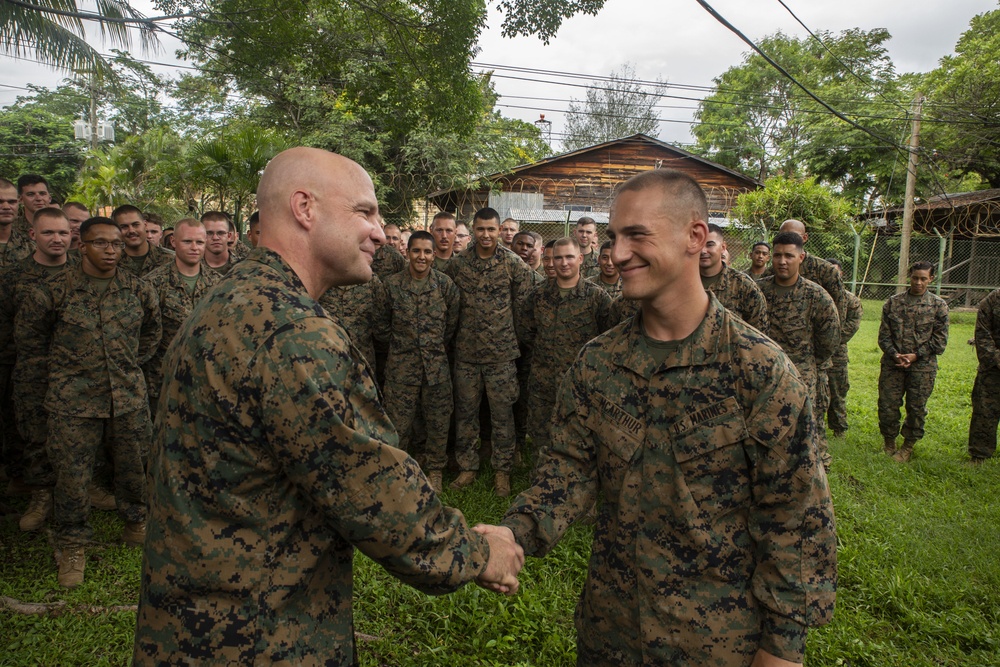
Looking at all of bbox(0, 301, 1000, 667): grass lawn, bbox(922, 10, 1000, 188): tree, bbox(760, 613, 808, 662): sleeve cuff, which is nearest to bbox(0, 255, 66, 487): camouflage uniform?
bbox(0, 301, 1000, 667): grass lawn

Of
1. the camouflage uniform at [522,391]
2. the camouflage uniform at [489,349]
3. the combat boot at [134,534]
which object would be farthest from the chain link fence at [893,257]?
the combat boot at [134,534]

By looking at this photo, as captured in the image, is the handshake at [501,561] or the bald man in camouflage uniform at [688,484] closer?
the bald man in camouflage uniform at [688,484]

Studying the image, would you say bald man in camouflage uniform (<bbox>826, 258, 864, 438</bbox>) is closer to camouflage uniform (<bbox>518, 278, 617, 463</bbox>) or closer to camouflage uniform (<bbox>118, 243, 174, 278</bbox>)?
camouflage uniform (<bbox>518, 278, 617, 463</bbox>)

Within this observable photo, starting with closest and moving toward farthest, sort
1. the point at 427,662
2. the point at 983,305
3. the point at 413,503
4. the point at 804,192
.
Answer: the point at 413,503 → the point at 427,662 → the point at 983,305 → the point at 804,192

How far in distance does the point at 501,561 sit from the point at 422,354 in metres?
4.16

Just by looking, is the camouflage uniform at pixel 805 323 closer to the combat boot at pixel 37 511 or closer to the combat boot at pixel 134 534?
the combat boot at pixel 134 534

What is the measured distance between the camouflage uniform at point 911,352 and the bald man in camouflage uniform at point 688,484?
638cm

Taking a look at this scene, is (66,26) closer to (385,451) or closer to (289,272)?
(289,272)

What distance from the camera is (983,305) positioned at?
6.91m

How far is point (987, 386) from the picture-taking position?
22.1ft

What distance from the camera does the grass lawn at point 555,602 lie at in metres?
3.50

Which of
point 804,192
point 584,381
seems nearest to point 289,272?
point 584,381

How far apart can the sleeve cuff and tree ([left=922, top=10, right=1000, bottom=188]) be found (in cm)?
2487

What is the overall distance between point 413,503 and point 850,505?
512 centimetres
